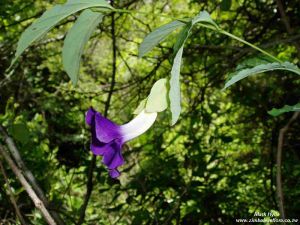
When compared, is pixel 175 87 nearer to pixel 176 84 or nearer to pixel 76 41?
pixel 176 84

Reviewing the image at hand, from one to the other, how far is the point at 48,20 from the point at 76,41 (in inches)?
1.7

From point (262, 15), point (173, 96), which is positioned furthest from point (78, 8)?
point (262, 15)

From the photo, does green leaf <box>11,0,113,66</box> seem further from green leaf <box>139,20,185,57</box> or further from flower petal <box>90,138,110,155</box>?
flower petal <box>90,138,110,155</box>

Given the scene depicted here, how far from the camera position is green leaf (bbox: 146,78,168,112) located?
606mm

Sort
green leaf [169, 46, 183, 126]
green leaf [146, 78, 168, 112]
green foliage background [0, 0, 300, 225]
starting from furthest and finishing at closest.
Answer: green foliage background [0, 0, 300, 225], green leaf [146, 78, 168, 112], green leaf [169, 46, 183, 126]

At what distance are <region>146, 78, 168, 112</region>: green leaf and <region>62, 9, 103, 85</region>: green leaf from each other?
0.41 ft

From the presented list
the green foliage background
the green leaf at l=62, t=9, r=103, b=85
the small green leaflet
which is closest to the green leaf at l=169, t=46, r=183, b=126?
the small green leaflet

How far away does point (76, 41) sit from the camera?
0.53 meters

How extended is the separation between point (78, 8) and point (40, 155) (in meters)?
1.55

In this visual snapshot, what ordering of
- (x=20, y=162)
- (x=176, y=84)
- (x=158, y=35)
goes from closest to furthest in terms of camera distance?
(x=176, y=84)
(x=158, y=35)
(x=20, y=162)

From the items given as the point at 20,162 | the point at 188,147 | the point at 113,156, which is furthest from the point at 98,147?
the point at 188,147

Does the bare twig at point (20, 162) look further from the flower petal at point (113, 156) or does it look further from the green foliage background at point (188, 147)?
the flower petal at point (113, 156)

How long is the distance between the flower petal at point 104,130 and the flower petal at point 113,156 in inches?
0.7

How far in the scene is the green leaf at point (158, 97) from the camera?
0.61m
